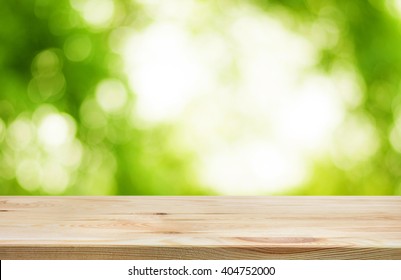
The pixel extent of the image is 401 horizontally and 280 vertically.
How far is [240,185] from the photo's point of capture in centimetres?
177

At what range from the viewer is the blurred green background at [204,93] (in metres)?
1.75

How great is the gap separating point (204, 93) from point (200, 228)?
2.46ft

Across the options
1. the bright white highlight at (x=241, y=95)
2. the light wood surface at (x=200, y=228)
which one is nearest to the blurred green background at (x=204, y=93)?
the bright white highlight at (x=241, y=95)

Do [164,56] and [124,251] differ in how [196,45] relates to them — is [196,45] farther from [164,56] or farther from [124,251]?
[124,251]

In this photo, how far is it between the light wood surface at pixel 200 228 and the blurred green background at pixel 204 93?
468 mm

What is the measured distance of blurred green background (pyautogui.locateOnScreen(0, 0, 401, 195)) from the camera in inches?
68.7

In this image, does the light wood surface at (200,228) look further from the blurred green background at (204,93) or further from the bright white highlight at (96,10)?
the bright white highlight at (96,10)

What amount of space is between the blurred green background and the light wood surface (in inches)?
18.4

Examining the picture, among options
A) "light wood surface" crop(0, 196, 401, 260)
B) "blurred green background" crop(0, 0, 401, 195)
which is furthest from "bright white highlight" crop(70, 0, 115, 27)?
"light wood surface" crop(0, 196, 401, 260)

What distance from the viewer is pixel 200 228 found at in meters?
1.05

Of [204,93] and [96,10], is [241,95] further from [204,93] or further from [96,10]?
[96,10]
